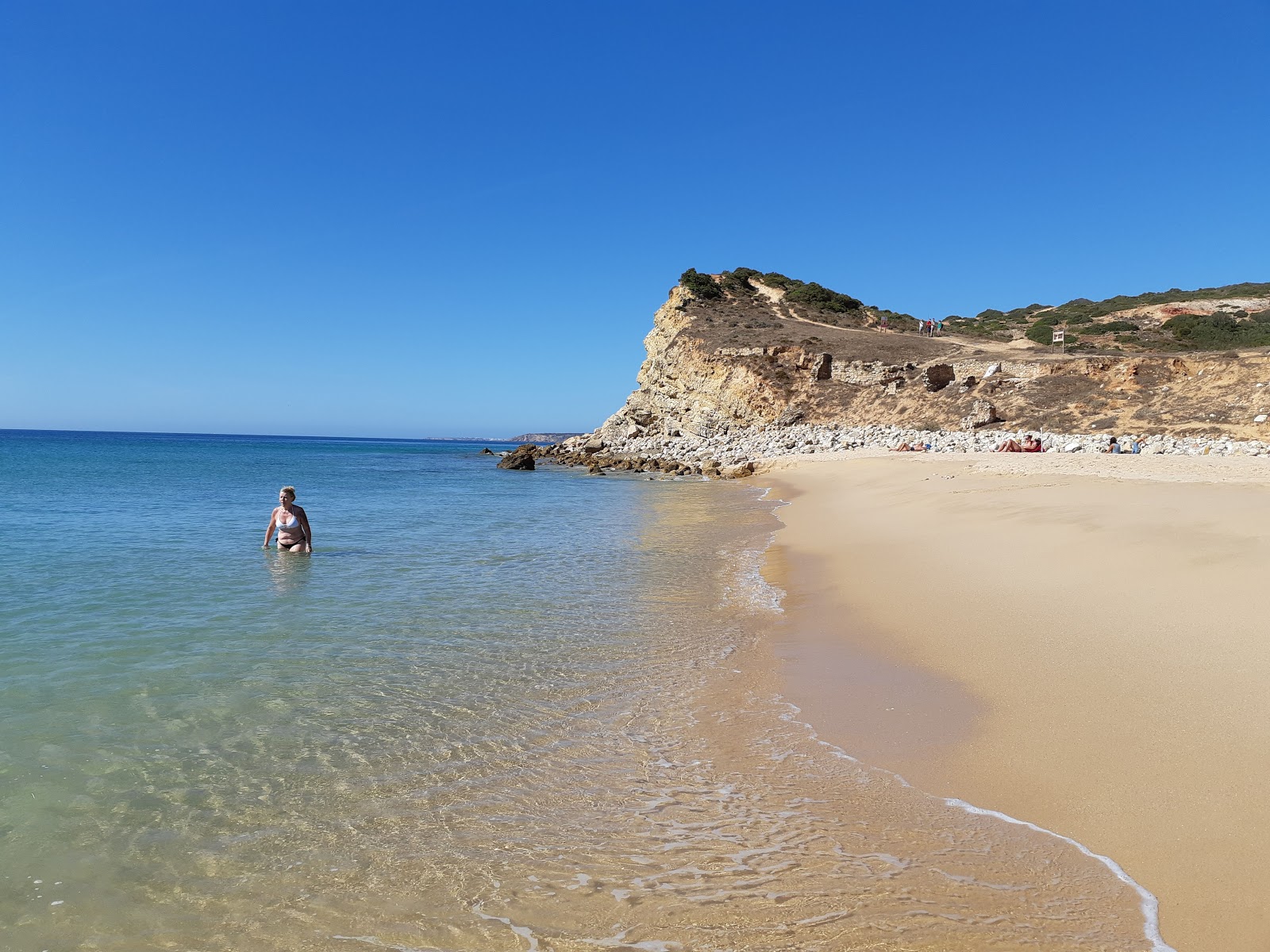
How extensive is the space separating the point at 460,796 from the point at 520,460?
38915 mm

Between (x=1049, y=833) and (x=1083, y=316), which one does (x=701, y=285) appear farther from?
(x=1049, y=833)

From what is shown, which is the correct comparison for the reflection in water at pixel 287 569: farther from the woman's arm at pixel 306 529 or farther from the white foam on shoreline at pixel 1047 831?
the white foam on shoreline at pixel 1047 831

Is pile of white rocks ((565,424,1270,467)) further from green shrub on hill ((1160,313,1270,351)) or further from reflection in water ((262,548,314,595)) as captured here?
reflection in water ((262,548,314,595))

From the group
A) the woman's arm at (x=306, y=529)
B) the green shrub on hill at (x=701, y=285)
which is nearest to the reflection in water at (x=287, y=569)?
the woman's arm at (x=306, y=529)

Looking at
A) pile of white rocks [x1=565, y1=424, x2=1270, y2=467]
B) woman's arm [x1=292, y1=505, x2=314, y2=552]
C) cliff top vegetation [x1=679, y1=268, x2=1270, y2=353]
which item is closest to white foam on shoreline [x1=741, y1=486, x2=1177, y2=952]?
woman's arm [x1=292, y1=505, x2=314, y2=552]

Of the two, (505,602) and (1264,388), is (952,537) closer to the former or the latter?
(505,602)

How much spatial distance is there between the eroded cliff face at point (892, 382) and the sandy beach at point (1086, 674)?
21.1 metres

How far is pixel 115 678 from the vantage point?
5418 millimetres

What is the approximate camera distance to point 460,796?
3.81 m

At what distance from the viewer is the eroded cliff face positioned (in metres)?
29.0

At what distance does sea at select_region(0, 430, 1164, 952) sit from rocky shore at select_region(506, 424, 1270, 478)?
21073 millimetres

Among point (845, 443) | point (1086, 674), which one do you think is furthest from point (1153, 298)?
point (1086, 674)

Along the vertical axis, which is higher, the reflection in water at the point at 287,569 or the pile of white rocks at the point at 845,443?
the pile of white rocks at the point at 845,443

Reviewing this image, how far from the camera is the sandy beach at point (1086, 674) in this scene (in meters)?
3.07
